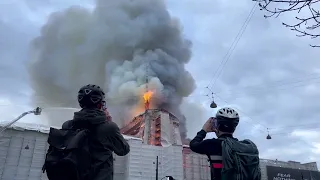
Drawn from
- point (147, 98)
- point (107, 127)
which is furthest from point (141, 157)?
point (107, 127)

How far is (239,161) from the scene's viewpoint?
315cm

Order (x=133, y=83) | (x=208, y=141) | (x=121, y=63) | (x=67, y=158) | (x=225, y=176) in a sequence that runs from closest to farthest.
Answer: (x=67, y=158) < (x=225, y=176) < (x=208, y=141) < (x=133, y=83) < (x=121, y=63)

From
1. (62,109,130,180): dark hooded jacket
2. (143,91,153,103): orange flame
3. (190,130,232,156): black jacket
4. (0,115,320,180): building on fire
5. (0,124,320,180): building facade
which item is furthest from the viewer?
(143,91,153,103): orange flame

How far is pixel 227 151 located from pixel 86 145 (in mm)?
1474

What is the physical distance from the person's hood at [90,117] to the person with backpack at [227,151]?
1125 millimetres

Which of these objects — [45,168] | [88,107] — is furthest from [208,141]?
[45,168]

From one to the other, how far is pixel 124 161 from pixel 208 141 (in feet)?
111

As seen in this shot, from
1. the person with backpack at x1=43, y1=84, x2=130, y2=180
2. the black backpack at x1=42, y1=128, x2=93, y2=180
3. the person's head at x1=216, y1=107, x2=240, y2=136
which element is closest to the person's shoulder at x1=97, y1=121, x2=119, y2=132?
the person with backpack at x1=43, y1=84, x2=130, y2=180

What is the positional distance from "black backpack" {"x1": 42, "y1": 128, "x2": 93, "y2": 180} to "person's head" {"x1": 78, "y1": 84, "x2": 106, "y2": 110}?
0.40 meters

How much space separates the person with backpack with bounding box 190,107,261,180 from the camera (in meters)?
3.13

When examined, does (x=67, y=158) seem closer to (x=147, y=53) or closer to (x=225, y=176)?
(x=225, y=176)

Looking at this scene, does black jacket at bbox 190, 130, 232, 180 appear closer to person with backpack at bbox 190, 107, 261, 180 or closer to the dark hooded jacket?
person with backpack at bbox 190, 107, 261, 180

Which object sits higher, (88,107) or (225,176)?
(88,107)

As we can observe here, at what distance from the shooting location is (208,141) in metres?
3.45
